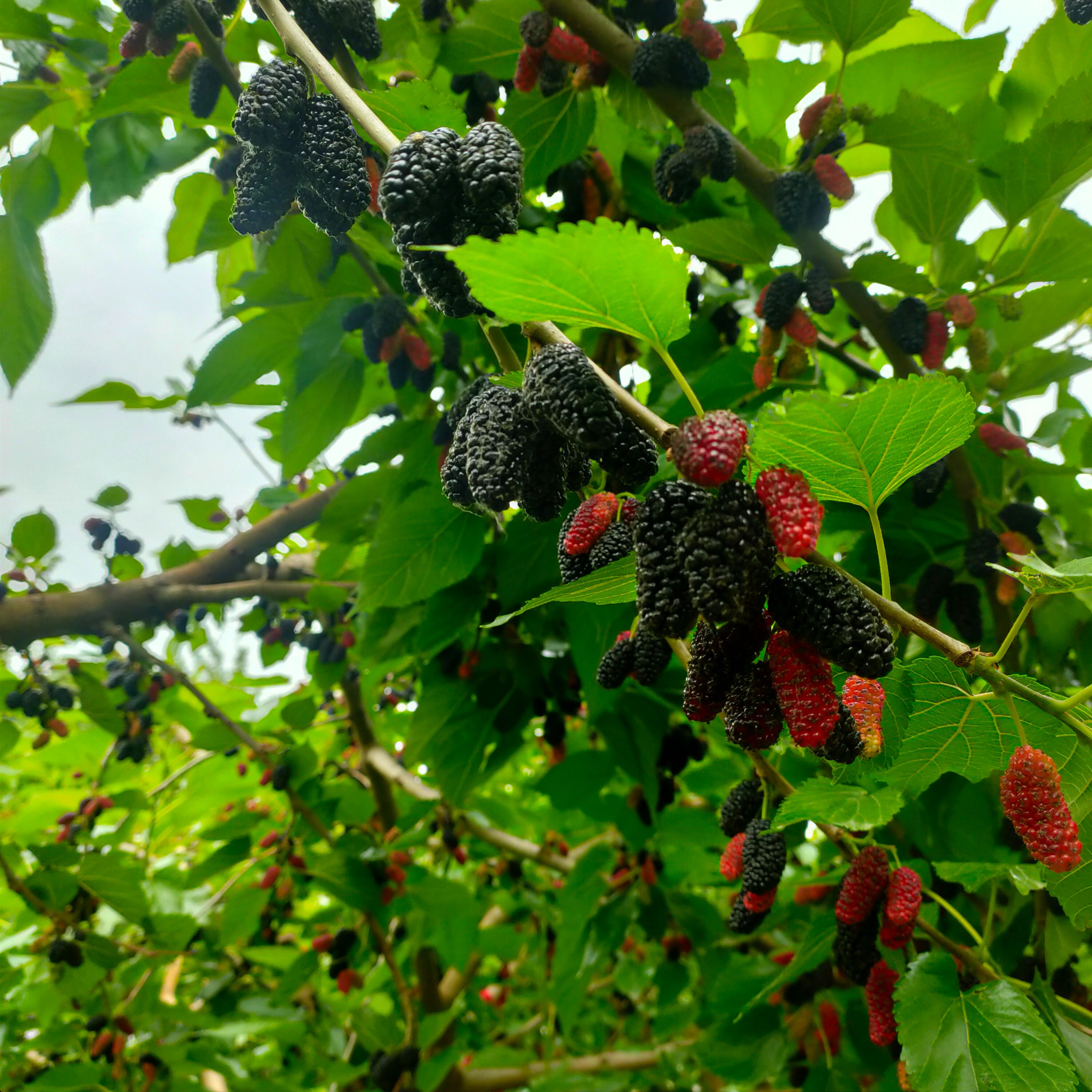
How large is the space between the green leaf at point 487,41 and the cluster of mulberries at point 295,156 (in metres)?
0.66

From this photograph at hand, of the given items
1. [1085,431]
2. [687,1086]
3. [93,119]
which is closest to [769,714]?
[1085,431]

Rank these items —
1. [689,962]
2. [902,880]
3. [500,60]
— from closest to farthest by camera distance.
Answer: [902,880]
[500,60]
[689,962]

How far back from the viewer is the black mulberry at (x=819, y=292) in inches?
38.3

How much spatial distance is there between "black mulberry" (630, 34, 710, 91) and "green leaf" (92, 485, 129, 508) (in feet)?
5.51

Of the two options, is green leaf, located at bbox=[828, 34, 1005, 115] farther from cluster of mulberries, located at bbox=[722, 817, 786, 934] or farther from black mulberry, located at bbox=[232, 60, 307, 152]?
cluster of mulberries, located at bbox=[722, 817, 786, 934]

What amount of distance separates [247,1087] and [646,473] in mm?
1652

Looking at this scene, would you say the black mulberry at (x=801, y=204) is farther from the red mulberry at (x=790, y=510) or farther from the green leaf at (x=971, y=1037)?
the green leaf at (x=971, y=1037)

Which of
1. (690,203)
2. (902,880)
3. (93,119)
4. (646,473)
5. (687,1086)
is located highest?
(93,119)

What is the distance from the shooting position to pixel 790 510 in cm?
38

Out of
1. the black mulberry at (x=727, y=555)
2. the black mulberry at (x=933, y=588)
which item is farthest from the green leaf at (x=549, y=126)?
the black mulberry at (x=727, y=555)

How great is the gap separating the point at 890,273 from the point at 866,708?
73 centimetres

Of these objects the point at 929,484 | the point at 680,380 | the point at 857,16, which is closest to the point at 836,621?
the point at 680,380

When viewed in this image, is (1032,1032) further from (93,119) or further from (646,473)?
(93,119)

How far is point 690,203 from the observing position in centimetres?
132
